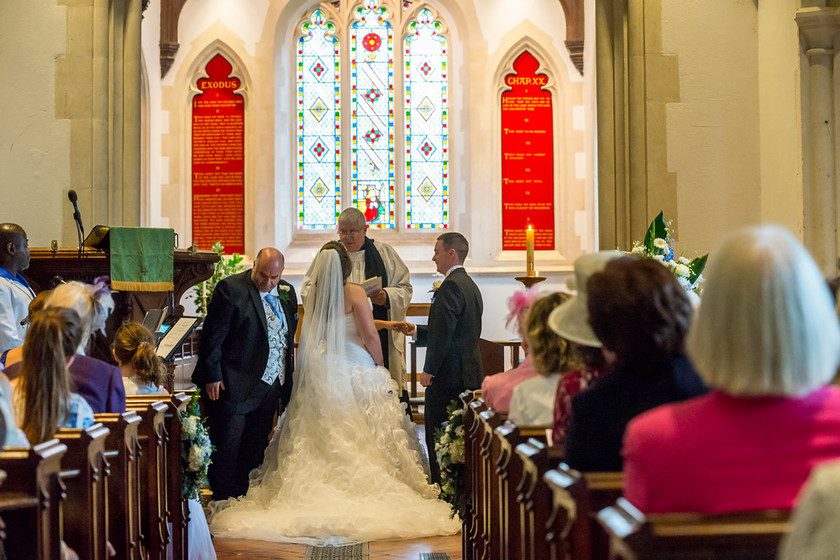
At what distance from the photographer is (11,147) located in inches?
257

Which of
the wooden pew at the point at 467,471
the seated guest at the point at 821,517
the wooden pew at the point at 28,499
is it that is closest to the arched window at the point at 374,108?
the wooden pew at the point at 467,471

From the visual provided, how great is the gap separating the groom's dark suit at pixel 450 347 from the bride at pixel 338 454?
23cm

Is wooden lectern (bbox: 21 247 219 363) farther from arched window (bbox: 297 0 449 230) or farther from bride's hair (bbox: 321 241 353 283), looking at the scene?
arched window (bbox: 297 0 449 230)

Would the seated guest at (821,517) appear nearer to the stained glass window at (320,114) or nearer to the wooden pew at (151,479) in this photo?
the wooden pew at (151,479)

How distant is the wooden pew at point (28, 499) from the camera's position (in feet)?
7.52

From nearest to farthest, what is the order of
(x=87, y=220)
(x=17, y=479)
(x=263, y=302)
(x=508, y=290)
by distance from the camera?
(x=17, y=479) → (x=263, y=302) → (x=87, y=220) → (x=508, y=290)

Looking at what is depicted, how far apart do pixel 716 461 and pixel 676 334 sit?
0.45m

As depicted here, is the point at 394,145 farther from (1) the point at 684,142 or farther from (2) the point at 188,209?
(1) the point at 684,142

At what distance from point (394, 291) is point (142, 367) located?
2522 mm

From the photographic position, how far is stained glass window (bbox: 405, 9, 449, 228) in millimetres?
12203

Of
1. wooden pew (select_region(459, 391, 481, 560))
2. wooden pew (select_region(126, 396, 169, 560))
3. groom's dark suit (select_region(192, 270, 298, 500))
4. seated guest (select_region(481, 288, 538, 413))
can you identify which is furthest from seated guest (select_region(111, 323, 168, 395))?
seated guest (select_region(481, 288, 538, 413))

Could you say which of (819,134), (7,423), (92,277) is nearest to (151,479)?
(7,423)

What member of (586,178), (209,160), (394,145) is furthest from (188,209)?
(586,178)

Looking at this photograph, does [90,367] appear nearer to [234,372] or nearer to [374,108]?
[234,372]
